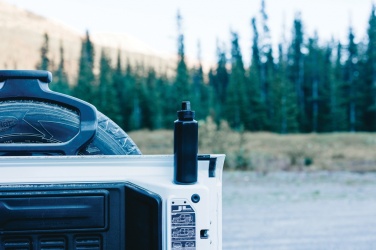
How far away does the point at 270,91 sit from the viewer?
62.9 meters

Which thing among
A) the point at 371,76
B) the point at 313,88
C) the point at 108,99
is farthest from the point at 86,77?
the point at 371,76

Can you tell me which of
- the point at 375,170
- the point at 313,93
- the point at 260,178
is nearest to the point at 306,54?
the point at 313,93

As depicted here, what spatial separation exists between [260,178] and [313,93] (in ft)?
162

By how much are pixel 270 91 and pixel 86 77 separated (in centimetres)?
2038

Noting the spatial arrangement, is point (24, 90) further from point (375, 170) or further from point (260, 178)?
point (375, 170)

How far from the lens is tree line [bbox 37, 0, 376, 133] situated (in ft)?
195

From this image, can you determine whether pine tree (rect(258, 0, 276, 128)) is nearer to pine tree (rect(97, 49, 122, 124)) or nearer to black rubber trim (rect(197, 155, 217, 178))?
pine tree (rect(97, 49, 122, 124))

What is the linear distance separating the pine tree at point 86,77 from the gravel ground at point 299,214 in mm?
45183

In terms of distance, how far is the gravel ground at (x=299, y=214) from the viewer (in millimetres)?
7102

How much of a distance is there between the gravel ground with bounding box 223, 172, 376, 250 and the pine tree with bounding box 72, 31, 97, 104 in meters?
45.2

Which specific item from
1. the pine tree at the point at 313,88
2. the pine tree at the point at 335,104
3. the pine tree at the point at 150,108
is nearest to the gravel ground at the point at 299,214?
the pine tree at the point at 335,104

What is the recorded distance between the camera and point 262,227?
26.6ft

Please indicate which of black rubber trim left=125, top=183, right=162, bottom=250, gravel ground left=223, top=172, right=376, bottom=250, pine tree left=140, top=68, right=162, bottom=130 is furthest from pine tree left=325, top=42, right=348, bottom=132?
black rubber trim left=125, top=183, right=162, bottom=250

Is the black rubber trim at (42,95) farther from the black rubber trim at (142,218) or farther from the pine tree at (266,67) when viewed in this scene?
the pine tree at (266,67)
